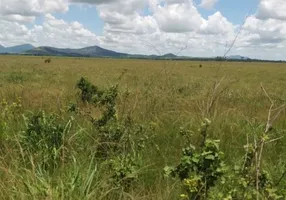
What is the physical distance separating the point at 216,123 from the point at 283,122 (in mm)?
1374

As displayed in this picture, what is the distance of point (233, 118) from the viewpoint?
534cm

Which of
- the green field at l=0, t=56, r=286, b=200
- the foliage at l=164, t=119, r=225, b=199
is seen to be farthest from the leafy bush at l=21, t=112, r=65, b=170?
the foliage at l=164, t=119, r=225, b=199

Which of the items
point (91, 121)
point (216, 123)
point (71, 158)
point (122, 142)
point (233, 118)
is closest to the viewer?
point (71, 158)

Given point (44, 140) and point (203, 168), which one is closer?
point (203, 168)

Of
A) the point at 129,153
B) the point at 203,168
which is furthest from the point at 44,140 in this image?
the point at 203,168

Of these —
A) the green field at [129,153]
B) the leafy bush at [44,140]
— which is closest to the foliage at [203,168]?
the green field at [129,153]

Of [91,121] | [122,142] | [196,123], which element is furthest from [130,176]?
[196,123]

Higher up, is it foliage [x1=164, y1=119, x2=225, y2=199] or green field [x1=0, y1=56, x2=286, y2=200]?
foliage [x1=164, y1=119, x2=225, y2=199]

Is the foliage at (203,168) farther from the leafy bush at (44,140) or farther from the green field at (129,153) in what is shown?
the leafy bush at (44,140)

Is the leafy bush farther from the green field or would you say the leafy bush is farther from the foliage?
the foliage

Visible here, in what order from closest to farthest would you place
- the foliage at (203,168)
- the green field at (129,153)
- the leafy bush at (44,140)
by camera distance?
the foliage at (203,168) < the green field at (129,153) < the leafy bush at (44,140)

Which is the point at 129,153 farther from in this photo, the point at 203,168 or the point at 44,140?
the point at 203,168

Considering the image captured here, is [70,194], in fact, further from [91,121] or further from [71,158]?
[91,121]

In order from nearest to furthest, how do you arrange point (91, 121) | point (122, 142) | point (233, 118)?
point (122, 142), point (91, 121), point (233, 118)
